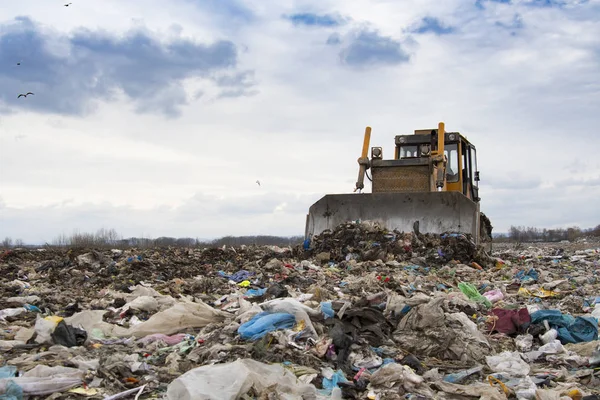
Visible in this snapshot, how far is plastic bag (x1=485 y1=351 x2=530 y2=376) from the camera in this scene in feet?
14.3

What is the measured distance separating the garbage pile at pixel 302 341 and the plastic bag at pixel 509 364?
0.05 feet

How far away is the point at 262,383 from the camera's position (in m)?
3.58

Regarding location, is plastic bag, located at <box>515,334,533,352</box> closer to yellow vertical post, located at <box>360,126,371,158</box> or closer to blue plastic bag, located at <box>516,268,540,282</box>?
blue plastic bag, located at <box>516,268,540,282</box>

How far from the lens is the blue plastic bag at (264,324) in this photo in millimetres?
4547

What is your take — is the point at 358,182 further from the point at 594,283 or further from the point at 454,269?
the point at 594,283

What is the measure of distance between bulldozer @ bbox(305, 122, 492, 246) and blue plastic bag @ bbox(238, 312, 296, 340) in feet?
21.2

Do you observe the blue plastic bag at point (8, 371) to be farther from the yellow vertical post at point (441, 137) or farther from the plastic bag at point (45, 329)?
the yellow vertical post at point (441, 137)

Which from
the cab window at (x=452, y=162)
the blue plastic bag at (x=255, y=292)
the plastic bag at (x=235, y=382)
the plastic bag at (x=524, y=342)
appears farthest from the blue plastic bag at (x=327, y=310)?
the cab window at (x=452, y=162)

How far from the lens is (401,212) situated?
36.2ft

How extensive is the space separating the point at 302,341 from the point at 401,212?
22.3 feet

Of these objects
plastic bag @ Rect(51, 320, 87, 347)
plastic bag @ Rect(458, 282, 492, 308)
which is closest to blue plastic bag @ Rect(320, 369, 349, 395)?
plastic bag @ Rect(51, 320, 87, 347)

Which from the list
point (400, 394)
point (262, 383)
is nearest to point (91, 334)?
point (262, 383)

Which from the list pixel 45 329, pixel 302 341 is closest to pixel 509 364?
pixel 302 341

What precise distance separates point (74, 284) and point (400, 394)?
5981 millimetres
